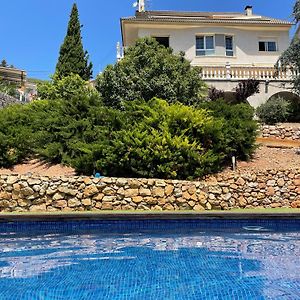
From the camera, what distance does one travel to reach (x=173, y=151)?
12.9 m

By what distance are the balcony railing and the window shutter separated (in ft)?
11.8

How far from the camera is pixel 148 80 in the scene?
1794 centimetres

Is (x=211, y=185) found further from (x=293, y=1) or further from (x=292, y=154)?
(x=293, y=1)

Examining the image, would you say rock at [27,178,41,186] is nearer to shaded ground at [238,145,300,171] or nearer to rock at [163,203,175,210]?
rock at [163,203,175,210]

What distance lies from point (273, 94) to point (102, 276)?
2109 cm

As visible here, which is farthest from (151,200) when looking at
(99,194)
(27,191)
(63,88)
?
(63,88)

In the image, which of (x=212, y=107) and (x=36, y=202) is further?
(x=212, y=107)

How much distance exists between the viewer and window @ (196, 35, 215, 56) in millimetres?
28344

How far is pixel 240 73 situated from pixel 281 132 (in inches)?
297

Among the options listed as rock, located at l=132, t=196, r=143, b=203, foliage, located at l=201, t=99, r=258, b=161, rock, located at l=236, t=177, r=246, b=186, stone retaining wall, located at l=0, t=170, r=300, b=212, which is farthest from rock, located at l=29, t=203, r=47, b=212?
foliage, located at l=201, t=99, r=258, b=161

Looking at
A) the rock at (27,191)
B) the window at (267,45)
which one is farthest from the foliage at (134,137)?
the window at (267,45)

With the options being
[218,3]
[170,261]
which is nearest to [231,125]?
[170,261]

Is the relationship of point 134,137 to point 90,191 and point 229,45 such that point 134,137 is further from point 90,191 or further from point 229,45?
point 229,45

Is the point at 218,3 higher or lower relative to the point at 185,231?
higher
